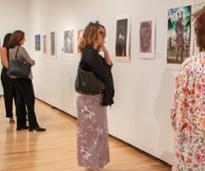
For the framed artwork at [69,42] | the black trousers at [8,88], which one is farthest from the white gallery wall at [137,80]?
the black trousers at [8,88]

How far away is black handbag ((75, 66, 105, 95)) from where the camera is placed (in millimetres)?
3303

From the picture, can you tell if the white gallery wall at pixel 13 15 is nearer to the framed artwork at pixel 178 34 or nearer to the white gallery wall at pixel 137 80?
the white gallery wall at pixel 137 80

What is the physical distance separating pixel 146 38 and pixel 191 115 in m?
2.50

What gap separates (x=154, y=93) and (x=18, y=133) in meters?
2.45

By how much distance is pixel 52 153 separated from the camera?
14.3 feet

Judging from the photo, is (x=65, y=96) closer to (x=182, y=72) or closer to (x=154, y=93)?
(x=154, y=93)

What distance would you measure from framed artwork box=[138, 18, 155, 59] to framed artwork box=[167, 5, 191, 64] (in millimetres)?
297

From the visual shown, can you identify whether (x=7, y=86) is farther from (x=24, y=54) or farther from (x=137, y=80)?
(x=137, y=80)

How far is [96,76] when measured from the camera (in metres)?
3.33

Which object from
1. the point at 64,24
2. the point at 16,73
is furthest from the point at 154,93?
the point at 64,24

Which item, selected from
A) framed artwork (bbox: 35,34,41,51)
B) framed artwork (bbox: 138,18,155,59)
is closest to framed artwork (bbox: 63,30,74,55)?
framed artwork (bbox: 35,34,41,51)

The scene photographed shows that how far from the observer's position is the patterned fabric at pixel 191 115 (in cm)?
168

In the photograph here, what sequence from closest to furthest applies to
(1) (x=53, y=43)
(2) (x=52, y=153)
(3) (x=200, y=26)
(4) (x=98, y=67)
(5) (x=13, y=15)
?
1. (3) (x=200, y=26)
2. (4) (x=98, y=67)
3. (2) (x=52, y=153)
4. (1) (x=53, y=43)
5. (5) (x=13, y=15)

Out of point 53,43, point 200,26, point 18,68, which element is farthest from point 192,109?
point 53,43
